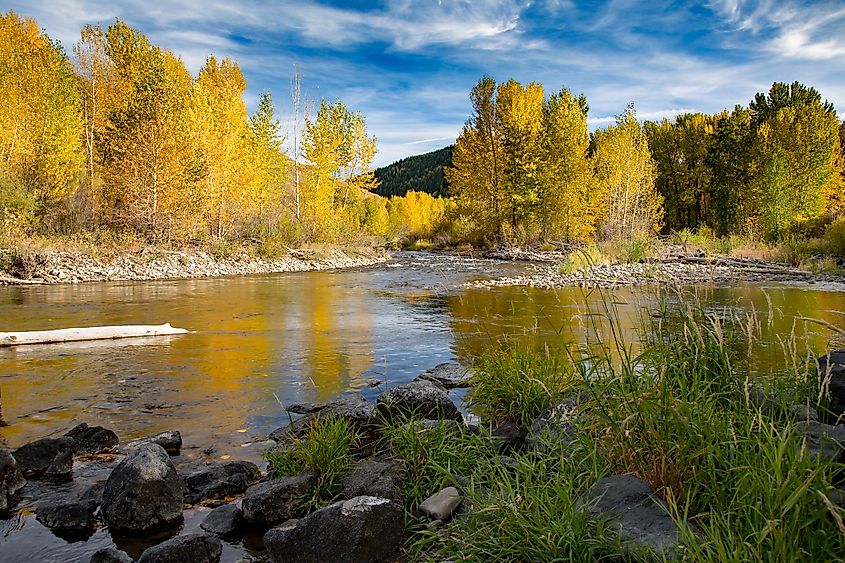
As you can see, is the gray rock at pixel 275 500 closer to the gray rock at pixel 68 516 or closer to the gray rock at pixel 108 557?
the gray rock at pixel 108 557

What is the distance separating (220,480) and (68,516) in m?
1.06

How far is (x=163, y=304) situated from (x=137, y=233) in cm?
A: 1407

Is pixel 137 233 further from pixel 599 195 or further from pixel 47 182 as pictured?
pixel 599 195

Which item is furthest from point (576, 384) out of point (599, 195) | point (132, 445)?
point (599, 195)

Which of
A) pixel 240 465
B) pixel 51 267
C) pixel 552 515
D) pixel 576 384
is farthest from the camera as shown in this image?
pixel 51 267

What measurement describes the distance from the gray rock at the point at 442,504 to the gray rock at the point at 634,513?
983mm

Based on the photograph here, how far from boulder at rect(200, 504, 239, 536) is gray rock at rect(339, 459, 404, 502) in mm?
754

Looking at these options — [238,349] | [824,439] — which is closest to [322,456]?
[824,439]

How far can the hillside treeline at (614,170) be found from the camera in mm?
33000

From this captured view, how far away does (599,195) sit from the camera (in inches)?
1517

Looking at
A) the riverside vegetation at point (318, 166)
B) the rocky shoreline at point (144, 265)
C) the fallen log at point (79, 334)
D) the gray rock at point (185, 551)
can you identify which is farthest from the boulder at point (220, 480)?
the riverside vegetation at point (318, 166)

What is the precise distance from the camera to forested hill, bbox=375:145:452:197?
432 feet

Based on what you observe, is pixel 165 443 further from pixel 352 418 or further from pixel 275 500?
pixel 275 500

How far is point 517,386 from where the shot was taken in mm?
5367
